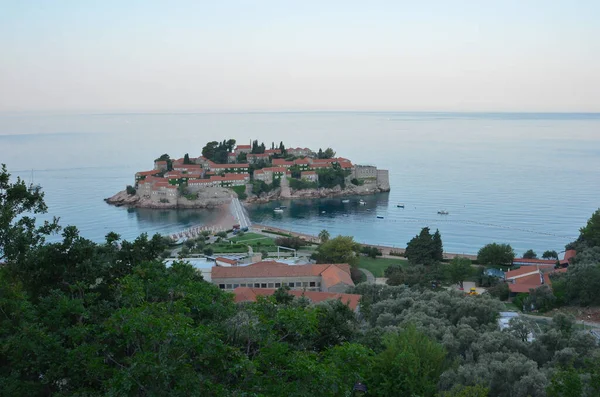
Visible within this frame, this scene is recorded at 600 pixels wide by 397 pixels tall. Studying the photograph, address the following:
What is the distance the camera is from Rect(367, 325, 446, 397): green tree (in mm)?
7539

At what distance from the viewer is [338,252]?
80.9 ft

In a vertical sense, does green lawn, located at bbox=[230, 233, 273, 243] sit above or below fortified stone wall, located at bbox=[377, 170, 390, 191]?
below

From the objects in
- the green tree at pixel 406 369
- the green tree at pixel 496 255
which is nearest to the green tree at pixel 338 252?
the green tree at pixel 496 255

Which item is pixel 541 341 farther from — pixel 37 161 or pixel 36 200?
pixel 37 161

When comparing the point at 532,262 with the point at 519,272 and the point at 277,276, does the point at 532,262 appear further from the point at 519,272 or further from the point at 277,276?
the point at 277,276

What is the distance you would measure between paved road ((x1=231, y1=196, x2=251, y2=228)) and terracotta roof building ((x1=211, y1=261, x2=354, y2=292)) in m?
17.2

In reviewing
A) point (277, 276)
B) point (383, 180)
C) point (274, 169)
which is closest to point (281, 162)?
point (274, 169)

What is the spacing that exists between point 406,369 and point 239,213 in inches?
1404

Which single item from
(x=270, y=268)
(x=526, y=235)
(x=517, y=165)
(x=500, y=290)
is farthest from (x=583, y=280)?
(x=517, y=165)

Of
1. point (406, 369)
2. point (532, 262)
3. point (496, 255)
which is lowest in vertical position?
point (532, 262)

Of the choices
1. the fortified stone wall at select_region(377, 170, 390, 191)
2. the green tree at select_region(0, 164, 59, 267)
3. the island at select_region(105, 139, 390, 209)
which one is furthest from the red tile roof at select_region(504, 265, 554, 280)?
the fortified stone wall at select_region(377, 170, 390, 191)

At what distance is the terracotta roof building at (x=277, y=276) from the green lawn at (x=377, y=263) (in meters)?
4.03

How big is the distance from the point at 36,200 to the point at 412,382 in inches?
250

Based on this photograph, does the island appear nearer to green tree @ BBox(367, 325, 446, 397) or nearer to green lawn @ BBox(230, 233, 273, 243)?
green lawn @ BBox(230, 233, 273, 243)
